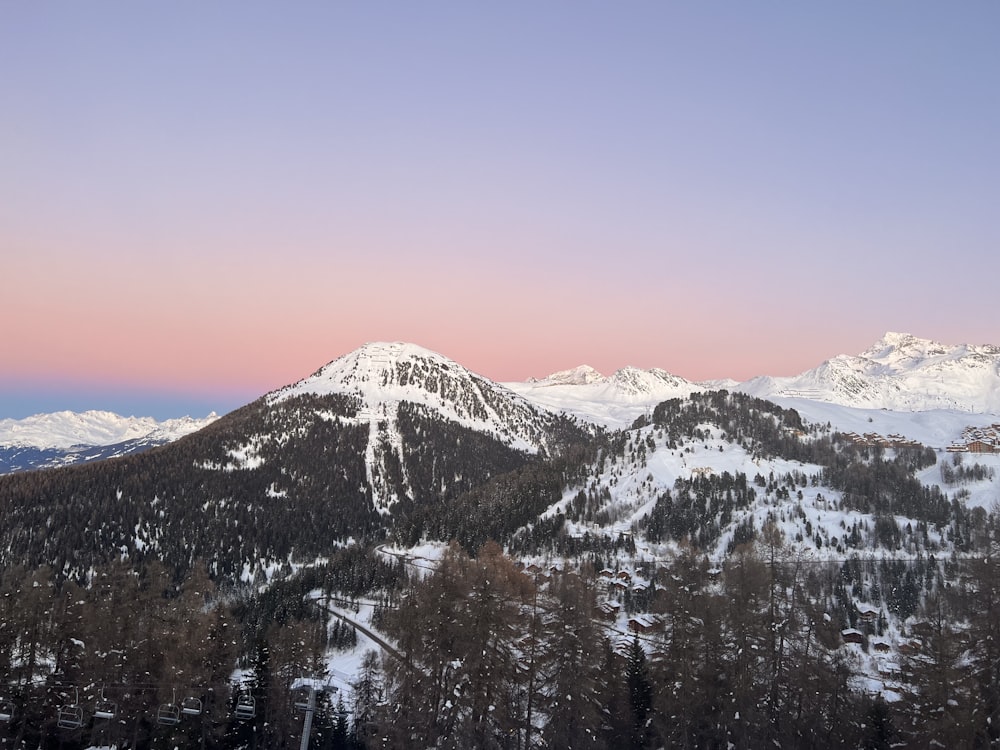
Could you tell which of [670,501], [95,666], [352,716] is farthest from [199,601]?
[670,501]

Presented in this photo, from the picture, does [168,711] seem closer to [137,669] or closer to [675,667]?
[137,669]

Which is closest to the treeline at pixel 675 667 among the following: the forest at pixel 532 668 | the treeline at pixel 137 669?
the forest at pixel 532 668

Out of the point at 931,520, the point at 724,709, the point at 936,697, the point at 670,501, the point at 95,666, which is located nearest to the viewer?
the point at 936,697

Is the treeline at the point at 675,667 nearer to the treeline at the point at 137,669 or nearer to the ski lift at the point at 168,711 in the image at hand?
the treeline at the point at 137,669

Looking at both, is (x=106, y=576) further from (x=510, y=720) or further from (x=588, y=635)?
(x=588, y=635)

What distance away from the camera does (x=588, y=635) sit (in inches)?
2007

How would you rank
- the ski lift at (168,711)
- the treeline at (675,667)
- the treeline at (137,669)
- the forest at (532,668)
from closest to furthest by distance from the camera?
the forest at (532,668), the treeline at (675,667), the ski lift at (168,711), the treeline at (137,669)

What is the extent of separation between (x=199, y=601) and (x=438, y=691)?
24194 millimetres

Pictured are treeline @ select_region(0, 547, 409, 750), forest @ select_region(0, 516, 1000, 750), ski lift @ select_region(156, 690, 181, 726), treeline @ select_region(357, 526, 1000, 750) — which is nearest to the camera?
forest @ select_region(0, 516, 1000, 750)

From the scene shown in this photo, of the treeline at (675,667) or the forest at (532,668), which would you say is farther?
the treeline at (675,667)

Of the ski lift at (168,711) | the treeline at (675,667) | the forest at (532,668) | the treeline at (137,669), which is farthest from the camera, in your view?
the treeline at (137,669)

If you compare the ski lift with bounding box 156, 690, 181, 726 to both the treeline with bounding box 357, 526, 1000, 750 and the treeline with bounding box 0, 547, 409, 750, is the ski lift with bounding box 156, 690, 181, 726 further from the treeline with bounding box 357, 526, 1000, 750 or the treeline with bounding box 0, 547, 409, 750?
the treeline with bounding box 357, 526, 1000, 750

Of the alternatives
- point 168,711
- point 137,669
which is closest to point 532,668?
point 168,711

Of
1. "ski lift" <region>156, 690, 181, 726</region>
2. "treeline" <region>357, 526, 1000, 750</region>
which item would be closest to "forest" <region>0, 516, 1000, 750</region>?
"treeline" <region>357, 526, 1000, 750</region>
